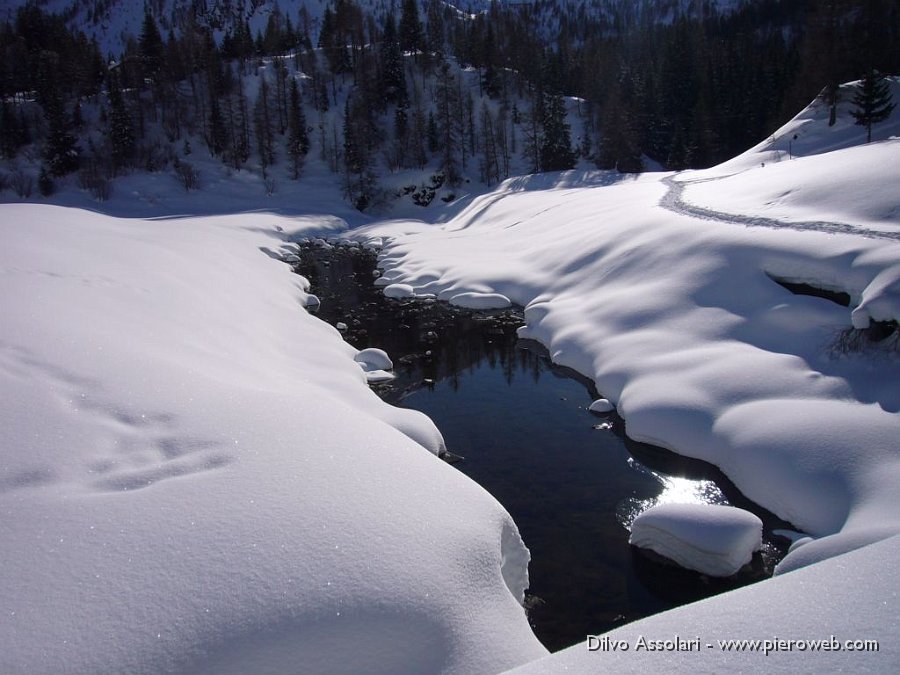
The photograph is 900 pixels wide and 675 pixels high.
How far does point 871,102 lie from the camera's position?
34938mm

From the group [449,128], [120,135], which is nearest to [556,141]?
[449,128]

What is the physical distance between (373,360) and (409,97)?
2583 inches

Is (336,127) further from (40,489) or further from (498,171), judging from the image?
(40,489)

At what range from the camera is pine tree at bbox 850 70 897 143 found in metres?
34.7

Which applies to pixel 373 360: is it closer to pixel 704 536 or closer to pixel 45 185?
pixel 704 536

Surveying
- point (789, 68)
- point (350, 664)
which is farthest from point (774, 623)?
point (789, 68)


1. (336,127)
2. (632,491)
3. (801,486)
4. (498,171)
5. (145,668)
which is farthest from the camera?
(336,127)

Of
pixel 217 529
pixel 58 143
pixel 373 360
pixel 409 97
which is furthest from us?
pixel 409 97

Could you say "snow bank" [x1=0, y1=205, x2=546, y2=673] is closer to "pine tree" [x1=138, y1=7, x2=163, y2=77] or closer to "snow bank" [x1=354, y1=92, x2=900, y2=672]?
"snow bank" [x1=354, y1=92, x2=900, y2=672]

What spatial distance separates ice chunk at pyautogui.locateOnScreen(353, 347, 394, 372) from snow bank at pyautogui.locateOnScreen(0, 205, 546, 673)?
4902mm

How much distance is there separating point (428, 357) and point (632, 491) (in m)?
8.14

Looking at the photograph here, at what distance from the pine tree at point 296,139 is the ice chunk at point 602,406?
2250 inches

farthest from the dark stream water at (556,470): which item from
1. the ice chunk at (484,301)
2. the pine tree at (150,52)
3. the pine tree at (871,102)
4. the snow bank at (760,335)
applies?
the pine tree at (150,52)

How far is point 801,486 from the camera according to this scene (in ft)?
26.8
